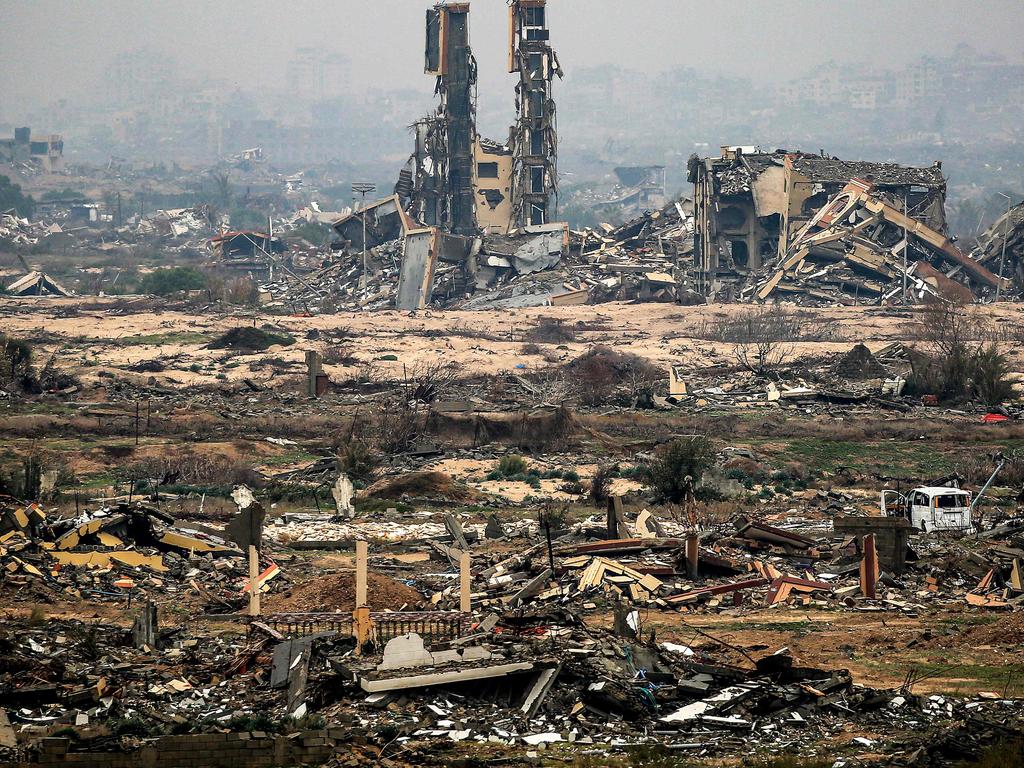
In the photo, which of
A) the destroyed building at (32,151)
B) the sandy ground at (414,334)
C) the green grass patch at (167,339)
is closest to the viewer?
the sandy ground at (414,334)

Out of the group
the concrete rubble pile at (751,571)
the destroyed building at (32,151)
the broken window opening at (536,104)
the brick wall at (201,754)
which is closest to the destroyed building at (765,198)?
the broken window opening at (536,104)

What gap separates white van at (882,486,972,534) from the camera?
21.2 m

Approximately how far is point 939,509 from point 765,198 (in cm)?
3832

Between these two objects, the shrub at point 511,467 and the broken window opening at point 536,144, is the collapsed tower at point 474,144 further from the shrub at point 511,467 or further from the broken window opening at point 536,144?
the shrub at point 511,467

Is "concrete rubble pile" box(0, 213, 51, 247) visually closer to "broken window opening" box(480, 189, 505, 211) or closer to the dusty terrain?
"broken window opening" box(480, 189, 505, 211)

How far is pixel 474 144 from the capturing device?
214 ft

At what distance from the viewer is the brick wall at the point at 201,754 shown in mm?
10969

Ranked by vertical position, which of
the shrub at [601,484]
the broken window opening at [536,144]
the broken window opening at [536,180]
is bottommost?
the shrub at [601,484]

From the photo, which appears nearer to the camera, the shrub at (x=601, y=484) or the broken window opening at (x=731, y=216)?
the shrub at (x=601, y=484)

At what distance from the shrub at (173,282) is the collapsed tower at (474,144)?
9.12 m

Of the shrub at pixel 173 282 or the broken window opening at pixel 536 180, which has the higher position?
the broken window opening at pixel 536 180

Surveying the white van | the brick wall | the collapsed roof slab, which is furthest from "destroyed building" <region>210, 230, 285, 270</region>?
the brick wall

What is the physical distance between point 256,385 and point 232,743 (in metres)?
26.2

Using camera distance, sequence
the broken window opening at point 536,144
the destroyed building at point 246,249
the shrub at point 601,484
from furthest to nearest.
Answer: the destroyed building at point 246,249, the broken window opening at point 536,144, the shrub at point 601,484
